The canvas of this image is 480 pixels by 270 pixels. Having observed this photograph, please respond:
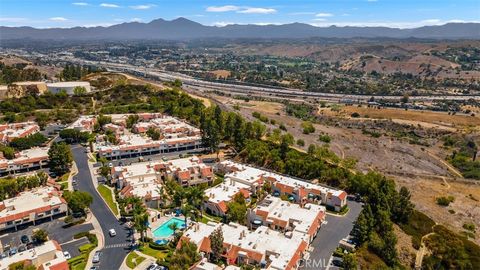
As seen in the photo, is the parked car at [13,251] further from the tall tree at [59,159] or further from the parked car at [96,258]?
the tall tree at [59,159]

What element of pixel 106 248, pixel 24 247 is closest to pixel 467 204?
pixel 106 248

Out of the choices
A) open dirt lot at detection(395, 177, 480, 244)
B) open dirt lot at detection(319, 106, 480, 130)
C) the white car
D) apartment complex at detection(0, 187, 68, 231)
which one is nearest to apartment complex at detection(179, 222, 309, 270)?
the white car

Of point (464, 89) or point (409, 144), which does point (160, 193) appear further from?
point (464, 89)

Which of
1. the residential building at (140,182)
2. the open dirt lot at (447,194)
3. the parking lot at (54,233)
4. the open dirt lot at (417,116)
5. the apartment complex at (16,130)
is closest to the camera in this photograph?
the parking lot at (54,233)

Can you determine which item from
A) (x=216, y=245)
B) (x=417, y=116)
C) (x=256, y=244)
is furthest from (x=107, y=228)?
(x=417, y=116)

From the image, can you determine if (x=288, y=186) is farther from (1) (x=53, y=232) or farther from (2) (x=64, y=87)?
(2) (x=64, y=87)

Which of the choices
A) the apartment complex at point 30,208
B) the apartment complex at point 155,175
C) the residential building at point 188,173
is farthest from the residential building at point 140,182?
the apartment complex at point 30,208

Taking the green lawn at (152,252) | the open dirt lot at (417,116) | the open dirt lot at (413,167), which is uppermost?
the green lawn at (152,252)
